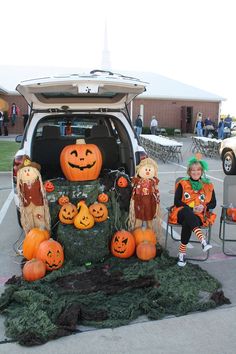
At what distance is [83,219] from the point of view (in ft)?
14.7

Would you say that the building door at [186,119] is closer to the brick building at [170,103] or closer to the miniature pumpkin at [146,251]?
the brick building at [170,103]

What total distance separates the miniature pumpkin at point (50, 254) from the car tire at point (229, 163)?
8.04 m

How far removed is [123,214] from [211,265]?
47.3 inches

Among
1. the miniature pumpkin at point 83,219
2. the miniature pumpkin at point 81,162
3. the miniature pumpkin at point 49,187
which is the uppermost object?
the miniature pumpkin at point 81,162

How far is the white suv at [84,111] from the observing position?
4488 millimetres

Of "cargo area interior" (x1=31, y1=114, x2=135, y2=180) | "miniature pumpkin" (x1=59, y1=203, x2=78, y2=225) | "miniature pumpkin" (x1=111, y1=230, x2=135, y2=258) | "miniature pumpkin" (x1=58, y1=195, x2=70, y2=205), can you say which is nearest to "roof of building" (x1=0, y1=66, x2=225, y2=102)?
"cargo area interior" (x1=31, y1=114, x2=135, y2=180)

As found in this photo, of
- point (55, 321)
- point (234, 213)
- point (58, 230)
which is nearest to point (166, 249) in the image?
point (234, 213)

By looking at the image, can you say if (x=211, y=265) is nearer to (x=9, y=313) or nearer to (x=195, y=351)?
(x=195, y=351)

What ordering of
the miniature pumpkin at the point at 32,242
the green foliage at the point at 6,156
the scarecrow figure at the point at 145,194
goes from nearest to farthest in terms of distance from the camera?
the miniature pumpkin at the point at 32,242 → the scarecrow figure at the point at 145,194 → the green foliage at the point at 6,156

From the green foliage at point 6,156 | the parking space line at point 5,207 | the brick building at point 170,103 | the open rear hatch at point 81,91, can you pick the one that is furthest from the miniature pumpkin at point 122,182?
the brick building at point 170,103

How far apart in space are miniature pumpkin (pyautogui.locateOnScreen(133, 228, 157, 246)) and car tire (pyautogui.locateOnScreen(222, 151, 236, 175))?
7.12 metres

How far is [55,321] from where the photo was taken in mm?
3295

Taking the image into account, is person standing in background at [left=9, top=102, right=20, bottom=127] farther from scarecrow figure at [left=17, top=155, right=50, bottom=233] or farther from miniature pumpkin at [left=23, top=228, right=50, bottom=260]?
miniature pumpkin at [left=23, top=228, right=50, bottom=260]

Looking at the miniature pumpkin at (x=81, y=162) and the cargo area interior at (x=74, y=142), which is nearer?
the miniature pumpkin at (x=81, y=162)
